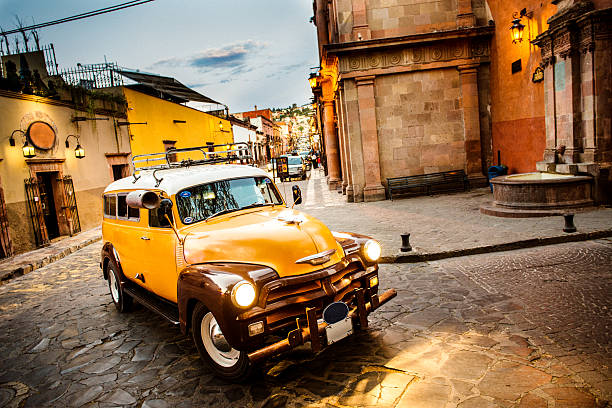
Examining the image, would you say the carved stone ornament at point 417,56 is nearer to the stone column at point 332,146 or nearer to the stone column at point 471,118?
the stone column at point 471,118

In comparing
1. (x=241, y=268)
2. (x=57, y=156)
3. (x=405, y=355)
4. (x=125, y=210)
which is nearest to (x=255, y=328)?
(x=241, y=268)

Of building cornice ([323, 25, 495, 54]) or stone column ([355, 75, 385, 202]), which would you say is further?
Answer: stone column ([355, 75, 385, 202])

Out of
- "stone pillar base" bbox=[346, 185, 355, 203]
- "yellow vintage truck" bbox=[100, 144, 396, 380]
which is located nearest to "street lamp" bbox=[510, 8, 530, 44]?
"stone pillar base" bbox=[346, 185, 355, 203]

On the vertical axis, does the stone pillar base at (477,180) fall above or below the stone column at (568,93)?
below

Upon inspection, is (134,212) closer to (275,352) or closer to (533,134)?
(275,352)

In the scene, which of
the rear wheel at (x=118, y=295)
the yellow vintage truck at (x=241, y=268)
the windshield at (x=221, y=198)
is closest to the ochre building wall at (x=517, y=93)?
the windshield at (x=221, y=198)

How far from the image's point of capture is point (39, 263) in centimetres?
1125

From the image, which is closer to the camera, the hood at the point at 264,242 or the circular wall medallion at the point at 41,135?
the hood at the point at 264,242

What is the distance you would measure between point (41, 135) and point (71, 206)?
117 inches

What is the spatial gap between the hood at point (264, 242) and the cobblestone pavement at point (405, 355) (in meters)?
1.12

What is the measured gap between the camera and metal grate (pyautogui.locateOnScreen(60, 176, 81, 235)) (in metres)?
16.0

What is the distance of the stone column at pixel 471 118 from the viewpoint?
50.8 feet

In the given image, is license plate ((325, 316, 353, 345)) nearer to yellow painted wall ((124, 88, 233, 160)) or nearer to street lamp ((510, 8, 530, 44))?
street lamp ((510, 8, 530, 44))

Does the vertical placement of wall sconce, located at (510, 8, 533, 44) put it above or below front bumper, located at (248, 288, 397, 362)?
above
